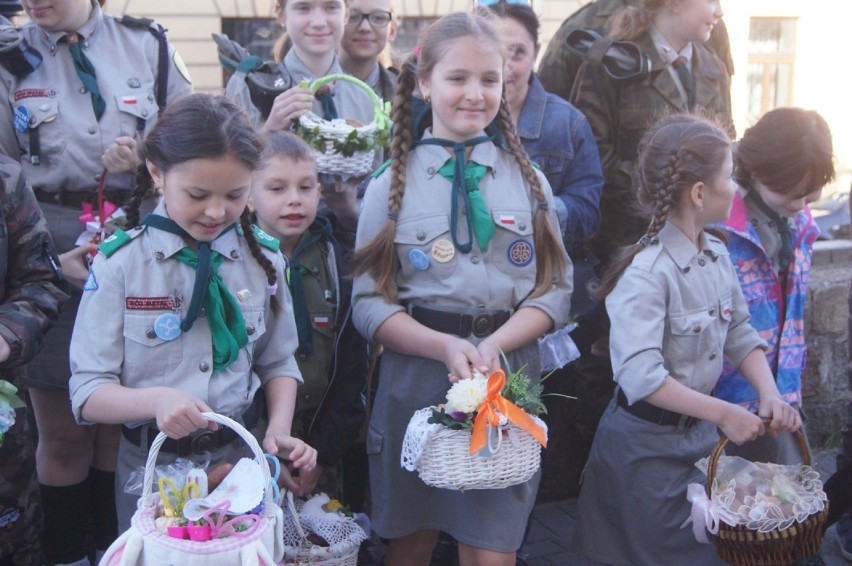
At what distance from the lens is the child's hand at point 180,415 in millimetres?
2645

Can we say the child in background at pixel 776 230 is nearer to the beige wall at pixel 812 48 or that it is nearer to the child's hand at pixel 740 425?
the child's hand at pixel 740 425

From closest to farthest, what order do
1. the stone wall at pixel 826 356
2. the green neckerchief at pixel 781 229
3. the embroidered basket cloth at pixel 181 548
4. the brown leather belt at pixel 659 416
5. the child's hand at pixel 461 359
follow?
the embroidered basket cloth at pixel 181 548
the child's hand at pixel 461 359
the brown leather belt at pixel 659 416
the green neckerchief at pixel 781 229
the stone wall at pixel 826 356

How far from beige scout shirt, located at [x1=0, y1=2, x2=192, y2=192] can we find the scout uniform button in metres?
0.99

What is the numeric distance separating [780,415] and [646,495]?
0.53 meters

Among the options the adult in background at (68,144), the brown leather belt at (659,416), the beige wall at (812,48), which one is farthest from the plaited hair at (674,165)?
the beige wall at (812,48)

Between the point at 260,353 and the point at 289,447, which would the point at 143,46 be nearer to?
the point at 260,353

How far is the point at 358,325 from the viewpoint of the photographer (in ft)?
11.8

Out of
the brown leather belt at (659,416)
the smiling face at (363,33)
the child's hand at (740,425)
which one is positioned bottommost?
the brown leather belt at (659,416)

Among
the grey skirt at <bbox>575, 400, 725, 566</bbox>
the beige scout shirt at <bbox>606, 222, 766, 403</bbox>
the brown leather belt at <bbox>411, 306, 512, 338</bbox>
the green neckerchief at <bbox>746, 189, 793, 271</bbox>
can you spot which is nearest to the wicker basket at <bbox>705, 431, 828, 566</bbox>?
the grey skirt at <bbox>575, 400, 725, 566</bbox>

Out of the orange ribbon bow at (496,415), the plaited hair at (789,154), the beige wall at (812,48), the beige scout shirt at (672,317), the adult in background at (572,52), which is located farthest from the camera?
the beige wall at (812,48)

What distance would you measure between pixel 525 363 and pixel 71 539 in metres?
1.86

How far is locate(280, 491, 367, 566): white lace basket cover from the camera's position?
10.9 ft

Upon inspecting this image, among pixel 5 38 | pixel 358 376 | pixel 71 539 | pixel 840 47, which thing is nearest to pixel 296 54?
pixel 5 38

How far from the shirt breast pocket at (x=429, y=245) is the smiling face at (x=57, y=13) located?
58.0 inches
